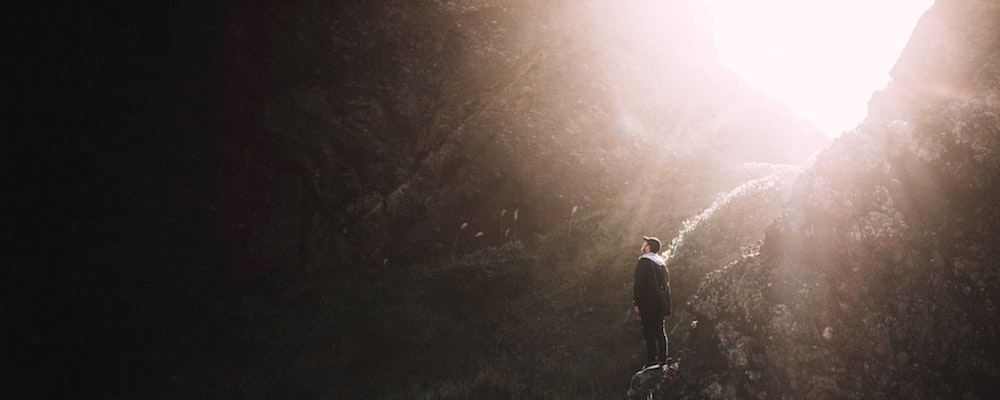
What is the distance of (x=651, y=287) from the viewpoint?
8750 mm

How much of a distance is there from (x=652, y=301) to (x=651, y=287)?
0.24m

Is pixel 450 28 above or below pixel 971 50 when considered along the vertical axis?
below

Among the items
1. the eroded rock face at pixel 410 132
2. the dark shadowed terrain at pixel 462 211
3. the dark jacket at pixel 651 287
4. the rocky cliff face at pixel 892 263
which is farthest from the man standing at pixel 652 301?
the eroded rock face at pixel 410 132

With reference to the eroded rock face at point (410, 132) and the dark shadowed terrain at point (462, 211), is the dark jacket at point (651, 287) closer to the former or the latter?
the dark shadowed terrain at point (462, 211)

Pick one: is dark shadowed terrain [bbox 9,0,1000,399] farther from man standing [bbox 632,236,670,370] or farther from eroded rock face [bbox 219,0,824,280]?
man standing [bbox 632,236,670,370]

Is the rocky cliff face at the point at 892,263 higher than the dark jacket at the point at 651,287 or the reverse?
higher

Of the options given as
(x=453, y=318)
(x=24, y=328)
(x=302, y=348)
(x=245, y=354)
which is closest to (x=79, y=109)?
(x=24, y=328)

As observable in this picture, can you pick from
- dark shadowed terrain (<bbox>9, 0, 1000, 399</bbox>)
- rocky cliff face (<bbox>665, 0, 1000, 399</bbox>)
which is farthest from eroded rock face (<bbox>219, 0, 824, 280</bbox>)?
rocky cliff face (<bbox>665, 0, 1000, 399</bbox>)

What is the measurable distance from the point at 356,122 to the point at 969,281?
17.4 meters

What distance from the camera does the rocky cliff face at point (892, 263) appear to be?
20.9ft

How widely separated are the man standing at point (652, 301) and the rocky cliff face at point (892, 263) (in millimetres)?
597

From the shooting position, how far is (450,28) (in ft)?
64.6

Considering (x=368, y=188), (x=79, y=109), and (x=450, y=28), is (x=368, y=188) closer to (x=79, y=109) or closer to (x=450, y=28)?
(x=450, y=28)

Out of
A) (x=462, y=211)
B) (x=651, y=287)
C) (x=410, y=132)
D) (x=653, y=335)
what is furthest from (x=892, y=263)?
(x=410, y=132)
